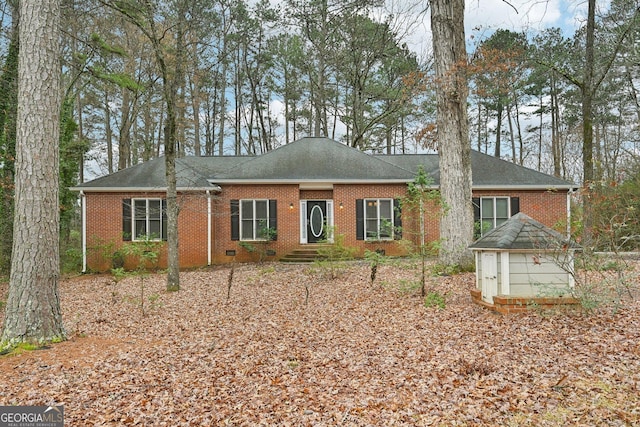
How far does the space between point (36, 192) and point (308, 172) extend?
10.3m

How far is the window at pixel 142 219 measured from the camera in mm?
14359

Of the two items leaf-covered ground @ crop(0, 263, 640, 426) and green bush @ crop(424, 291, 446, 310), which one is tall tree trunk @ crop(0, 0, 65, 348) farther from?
green bush @ crop(424, 291, 446, 310)

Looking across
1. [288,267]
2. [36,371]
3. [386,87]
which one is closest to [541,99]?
[386,87]

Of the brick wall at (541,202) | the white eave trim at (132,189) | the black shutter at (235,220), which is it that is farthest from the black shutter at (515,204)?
the white eave trim at (132,189)

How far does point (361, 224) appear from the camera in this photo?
14.7 meters

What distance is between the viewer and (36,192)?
522 centimetres

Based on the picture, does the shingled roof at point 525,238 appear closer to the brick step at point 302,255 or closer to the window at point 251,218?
the brick step at point 302,255

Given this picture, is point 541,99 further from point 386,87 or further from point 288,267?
point 288,267

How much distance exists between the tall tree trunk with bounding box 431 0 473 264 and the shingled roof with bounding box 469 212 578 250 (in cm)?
A: 257

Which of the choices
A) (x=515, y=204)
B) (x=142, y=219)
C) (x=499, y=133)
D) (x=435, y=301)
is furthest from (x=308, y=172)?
(x=499, y=133)

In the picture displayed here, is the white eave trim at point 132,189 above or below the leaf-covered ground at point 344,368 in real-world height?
above

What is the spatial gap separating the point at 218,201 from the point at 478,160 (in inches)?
399

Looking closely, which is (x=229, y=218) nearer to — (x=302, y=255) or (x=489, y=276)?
(x=302, y=255)

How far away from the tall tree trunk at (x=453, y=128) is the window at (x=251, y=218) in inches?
286
